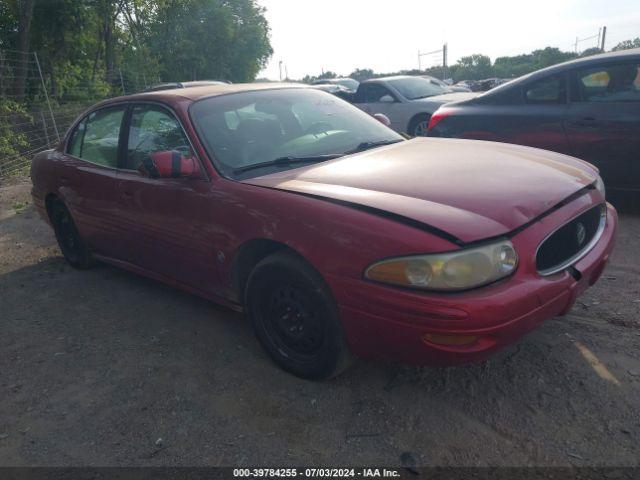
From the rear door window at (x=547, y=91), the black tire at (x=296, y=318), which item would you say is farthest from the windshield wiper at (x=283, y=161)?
the rear door window at (x=547, y=91)

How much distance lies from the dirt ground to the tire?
654cm

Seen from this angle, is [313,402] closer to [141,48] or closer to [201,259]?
[201,259]

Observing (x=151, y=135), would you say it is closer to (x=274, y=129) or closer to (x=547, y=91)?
(x=274, y=129)

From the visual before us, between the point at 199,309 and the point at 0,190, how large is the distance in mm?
7142

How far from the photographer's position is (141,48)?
2219 centimetres

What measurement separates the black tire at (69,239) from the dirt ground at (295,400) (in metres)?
1.07

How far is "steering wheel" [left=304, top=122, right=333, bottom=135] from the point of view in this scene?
3.79 metres

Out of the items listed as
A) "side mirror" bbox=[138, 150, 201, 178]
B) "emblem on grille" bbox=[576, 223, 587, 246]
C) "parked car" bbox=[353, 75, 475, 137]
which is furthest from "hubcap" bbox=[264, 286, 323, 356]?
"parked car" bbox=[353, 75, 475, 137]

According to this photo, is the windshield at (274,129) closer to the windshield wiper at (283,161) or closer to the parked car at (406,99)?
the windshield wiper at (283,161)

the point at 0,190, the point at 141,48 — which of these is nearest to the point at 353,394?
the point at 0,190

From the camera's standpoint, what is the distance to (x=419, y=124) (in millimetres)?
10320

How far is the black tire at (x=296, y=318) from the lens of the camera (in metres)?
2.77

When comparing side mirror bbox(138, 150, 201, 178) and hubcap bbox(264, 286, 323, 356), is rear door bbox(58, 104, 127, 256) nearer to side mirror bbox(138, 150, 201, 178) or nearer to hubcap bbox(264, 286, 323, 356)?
side mirror bbox(138, 150, 201, 178)

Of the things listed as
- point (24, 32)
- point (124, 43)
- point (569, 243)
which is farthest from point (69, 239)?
point (124, 43)
